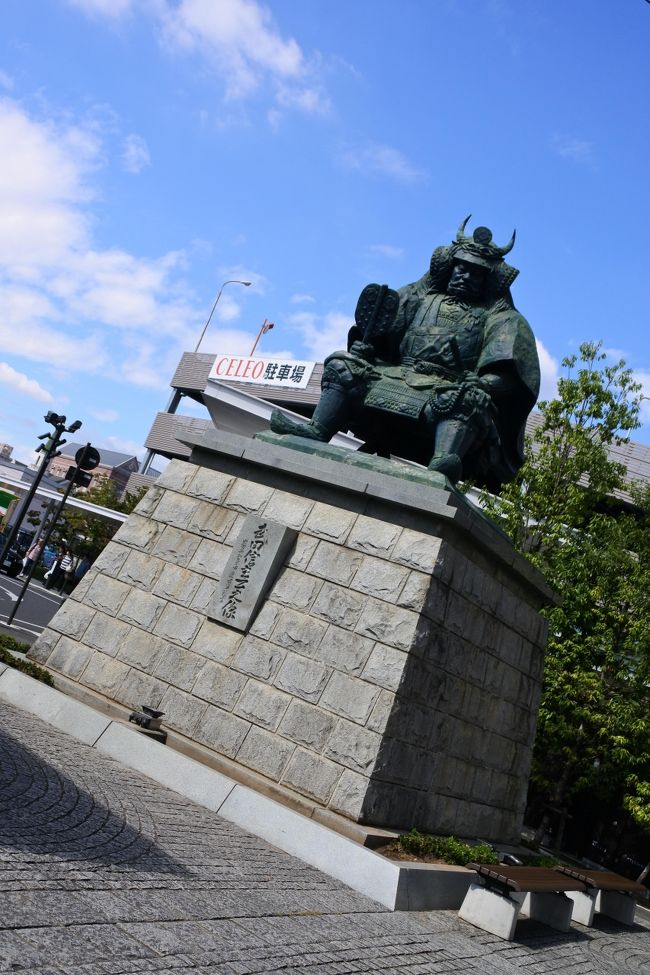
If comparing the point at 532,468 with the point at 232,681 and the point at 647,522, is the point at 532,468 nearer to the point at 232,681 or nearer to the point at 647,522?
the point at 647,522

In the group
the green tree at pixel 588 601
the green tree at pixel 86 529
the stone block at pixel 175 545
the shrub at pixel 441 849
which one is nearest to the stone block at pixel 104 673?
the stone block at pixel 175 545

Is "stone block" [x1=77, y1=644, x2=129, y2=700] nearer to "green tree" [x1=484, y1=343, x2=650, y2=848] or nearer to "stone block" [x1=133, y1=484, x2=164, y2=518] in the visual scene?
"stone block" [x1=133, y1=484, x2=164, y2=518]

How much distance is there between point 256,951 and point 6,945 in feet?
3.94

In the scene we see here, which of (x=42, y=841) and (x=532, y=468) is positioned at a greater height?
(x=532, y=468)

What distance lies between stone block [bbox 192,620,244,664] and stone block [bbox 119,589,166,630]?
528mm

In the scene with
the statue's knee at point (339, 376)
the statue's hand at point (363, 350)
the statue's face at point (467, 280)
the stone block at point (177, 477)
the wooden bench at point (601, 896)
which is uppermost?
the statue's face at point (467, 280)

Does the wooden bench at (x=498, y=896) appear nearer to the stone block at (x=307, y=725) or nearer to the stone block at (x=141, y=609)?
the stone block at (x=307, y=725)

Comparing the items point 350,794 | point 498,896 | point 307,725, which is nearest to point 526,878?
point 498,896

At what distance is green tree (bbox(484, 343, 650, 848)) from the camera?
51.6ft

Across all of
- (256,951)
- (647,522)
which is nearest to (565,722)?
(647,522)

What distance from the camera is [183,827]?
5.38 meters

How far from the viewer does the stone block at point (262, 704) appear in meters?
6.83

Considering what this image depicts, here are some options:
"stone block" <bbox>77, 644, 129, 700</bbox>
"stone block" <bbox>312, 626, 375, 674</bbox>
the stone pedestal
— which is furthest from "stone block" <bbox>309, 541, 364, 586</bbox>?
"stone block" <bbox>77, 644, 129, 700</bbox>

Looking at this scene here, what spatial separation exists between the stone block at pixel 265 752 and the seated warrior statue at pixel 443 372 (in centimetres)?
279
